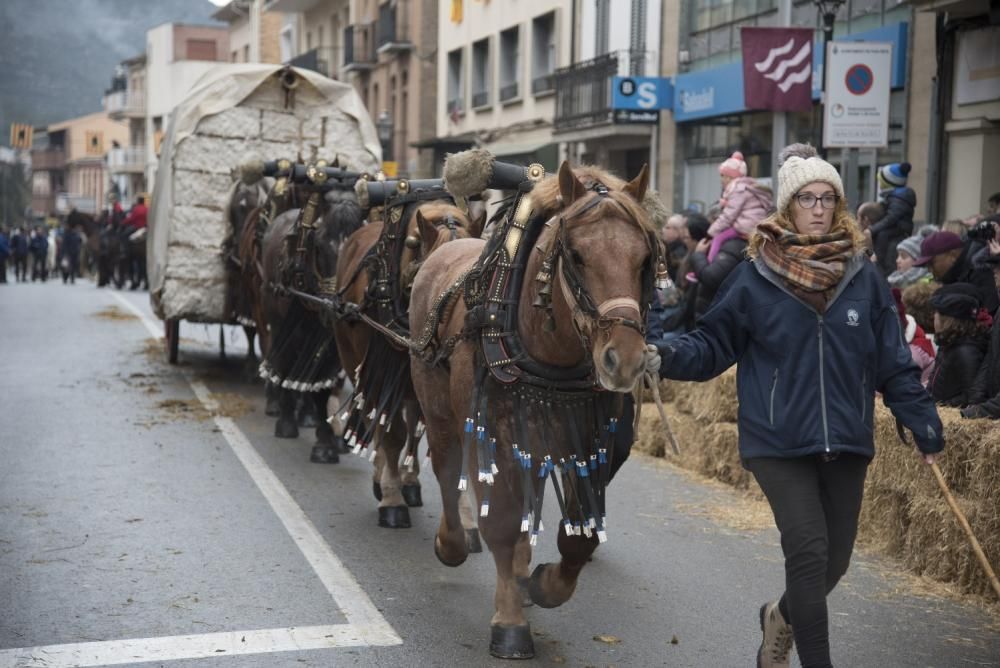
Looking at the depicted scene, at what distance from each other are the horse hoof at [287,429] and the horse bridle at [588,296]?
20.1ft

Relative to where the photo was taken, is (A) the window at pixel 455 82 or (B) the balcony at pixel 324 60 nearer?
(A) the window at pixel 455 82

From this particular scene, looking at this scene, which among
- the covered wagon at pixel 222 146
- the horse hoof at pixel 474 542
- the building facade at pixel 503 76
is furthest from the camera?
the building facade at pixel 503 76

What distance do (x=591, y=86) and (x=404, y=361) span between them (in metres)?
20.8

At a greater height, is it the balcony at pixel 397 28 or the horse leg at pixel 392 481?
the balcony at pixel 397 28

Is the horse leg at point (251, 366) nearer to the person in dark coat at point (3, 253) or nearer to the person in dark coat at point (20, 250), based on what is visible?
the person in dark coat at point (3, 253)

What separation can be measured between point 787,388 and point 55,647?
3.09 metres

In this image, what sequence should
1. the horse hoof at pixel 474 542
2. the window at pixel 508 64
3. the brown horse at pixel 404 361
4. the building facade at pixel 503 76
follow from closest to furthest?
the horse hoof at pixel 474 542
the brown horse at pixel 404 361
the building facade at pixel 503 76
the window at pixel 508 64

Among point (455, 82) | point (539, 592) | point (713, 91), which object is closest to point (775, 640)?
point (539, 592)

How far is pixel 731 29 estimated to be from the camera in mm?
22828

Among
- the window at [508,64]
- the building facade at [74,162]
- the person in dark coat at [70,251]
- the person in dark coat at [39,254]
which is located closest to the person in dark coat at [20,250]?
the person in dark coat at [39,254]

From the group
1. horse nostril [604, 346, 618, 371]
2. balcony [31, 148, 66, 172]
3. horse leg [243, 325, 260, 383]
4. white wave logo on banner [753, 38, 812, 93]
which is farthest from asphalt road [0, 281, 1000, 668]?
balcony [31, 148, 66, 172]

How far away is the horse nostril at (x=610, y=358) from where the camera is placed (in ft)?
15.1

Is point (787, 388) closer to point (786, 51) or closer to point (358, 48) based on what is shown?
point (786, 51)

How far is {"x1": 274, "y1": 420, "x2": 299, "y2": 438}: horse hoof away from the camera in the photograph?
35.8ft
